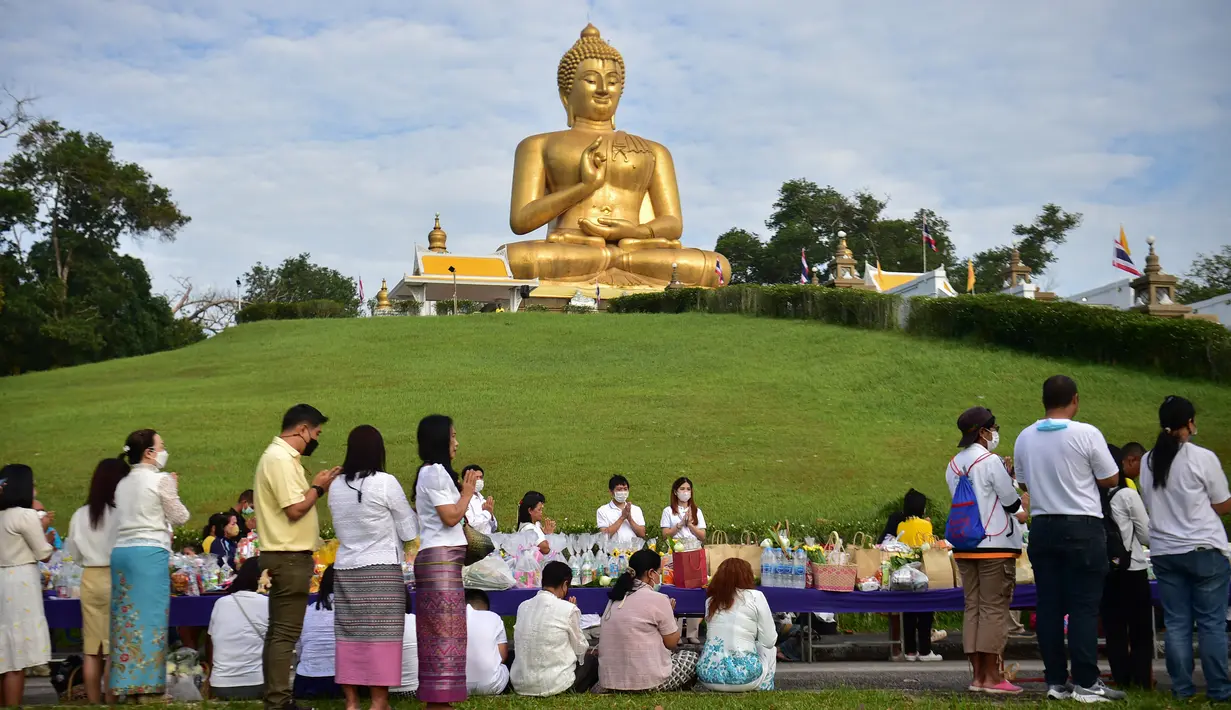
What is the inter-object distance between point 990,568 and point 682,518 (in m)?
3.29

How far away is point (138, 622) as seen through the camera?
5.94 meters

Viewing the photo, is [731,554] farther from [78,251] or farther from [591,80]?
[78,251]

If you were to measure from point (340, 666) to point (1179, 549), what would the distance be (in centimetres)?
391

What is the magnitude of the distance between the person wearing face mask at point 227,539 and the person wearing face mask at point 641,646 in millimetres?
3433

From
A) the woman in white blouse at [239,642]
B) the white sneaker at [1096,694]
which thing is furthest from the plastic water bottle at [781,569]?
the woman in white blouse at [239,642]

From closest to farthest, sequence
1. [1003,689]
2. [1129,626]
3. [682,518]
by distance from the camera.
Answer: [1003,689] < [1129,626] < [682,518]

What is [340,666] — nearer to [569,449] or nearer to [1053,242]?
[569,449]

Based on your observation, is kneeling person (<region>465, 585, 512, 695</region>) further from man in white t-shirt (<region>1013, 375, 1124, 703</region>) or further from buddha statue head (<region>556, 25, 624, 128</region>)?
buddha statue head (<region>556, 25, 624, 128</region>)

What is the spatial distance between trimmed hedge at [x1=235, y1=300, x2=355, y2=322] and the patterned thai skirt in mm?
23329

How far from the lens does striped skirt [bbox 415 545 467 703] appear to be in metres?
5.26

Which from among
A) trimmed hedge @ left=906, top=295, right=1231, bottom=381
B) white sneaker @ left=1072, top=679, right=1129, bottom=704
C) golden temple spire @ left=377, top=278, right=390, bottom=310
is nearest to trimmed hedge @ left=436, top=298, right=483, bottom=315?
golden temple spire @ left=377, top=278, right=390, bottom=310

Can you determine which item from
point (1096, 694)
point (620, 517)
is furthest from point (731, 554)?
point (1096, 694)

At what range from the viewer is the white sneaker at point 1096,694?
5.42 m

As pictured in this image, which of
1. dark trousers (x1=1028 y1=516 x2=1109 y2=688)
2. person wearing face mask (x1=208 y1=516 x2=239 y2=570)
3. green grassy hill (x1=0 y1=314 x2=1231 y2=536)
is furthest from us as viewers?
green grassy hill (x1=0 y1=314 x2=1231 y2=536)
